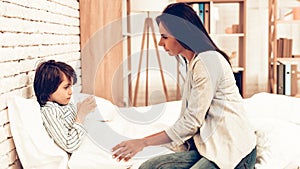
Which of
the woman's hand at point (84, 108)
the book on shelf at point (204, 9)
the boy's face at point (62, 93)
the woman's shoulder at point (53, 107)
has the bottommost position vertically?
the woman's hand at point (84, 108)

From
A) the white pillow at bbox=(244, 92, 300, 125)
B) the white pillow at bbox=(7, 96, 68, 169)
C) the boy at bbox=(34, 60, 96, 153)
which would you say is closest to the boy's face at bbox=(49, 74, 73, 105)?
the boy at bbox=(34, 60, 96, 153)

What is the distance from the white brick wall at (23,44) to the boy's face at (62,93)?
140 mm

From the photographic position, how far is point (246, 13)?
412 cm

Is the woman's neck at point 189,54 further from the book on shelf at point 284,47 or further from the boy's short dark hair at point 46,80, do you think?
the book on shelf at point 284,47

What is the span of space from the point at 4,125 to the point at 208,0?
2.54 meters

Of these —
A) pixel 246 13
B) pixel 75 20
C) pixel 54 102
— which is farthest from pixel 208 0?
pixel 54 102

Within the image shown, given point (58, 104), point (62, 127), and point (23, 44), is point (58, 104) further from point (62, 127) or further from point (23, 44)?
point (23, 44)

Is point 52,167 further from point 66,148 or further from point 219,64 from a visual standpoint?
point 219,64

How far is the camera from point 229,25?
14.5 ft

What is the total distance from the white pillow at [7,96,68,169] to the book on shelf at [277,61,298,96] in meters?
2.58

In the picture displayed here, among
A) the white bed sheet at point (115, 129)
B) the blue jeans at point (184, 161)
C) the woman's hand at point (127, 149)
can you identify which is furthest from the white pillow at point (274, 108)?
the woman's hand at point (127, 149)

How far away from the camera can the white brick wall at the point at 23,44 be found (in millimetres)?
1873

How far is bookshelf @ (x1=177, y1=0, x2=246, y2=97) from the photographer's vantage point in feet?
13.3

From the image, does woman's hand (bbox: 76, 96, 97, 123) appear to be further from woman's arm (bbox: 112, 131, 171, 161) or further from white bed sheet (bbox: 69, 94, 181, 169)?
woman's arm (bbox: 112, 131, 171, 161)
